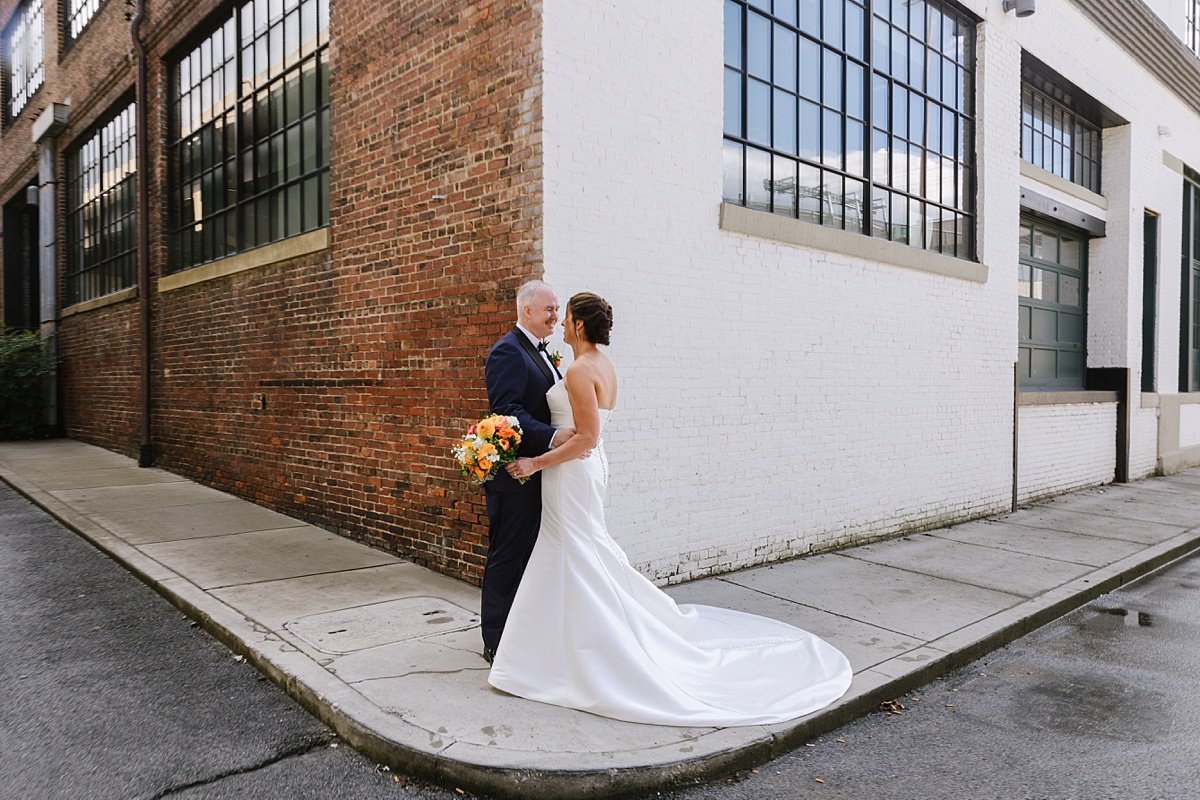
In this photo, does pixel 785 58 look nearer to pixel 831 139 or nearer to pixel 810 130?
pixel 810 130

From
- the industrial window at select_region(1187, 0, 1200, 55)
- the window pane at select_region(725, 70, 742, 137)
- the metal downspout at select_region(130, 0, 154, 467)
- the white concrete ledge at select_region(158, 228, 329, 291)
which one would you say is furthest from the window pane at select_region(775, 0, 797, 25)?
the industrial window at select_region(1187, 0, 1200, 55)

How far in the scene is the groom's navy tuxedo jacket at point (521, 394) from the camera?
4.09 meters

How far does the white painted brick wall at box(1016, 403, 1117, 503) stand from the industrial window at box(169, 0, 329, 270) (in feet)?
28.5

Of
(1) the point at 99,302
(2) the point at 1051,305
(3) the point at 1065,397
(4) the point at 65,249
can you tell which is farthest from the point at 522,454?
(4) the point at 65,249

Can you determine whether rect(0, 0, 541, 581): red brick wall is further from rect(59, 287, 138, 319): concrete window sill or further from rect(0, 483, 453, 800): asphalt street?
rect(59, 287, 138, 319): concrete window sill

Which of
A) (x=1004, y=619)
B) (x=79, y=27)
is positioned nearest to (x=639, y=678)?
(x=1004, y=619)

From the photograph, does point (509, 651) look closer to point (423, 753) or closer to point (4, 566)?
point (423, 753)

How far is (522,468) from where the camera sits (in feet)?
13.2

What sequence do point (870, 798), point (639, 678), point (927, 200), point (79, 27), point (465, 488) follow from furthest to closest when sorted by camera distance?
point (79, 27) < point (927, 200) < point (465, 488) < point (639, 678) < point (870, 798)

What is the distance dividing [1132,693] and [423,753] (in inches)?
145

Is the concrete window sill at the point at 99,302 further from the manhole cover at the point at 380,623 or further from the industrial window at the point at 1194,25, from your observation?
the industrial window at the point at 1194,25

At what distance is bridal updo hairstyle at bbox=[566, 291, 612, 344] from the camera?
4.06 m

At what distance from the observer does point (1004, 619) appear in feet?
18.0

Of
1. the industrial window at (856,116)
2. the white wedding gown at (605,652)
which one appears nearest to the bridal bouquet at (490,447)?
the white wedding gown at (605,652)
